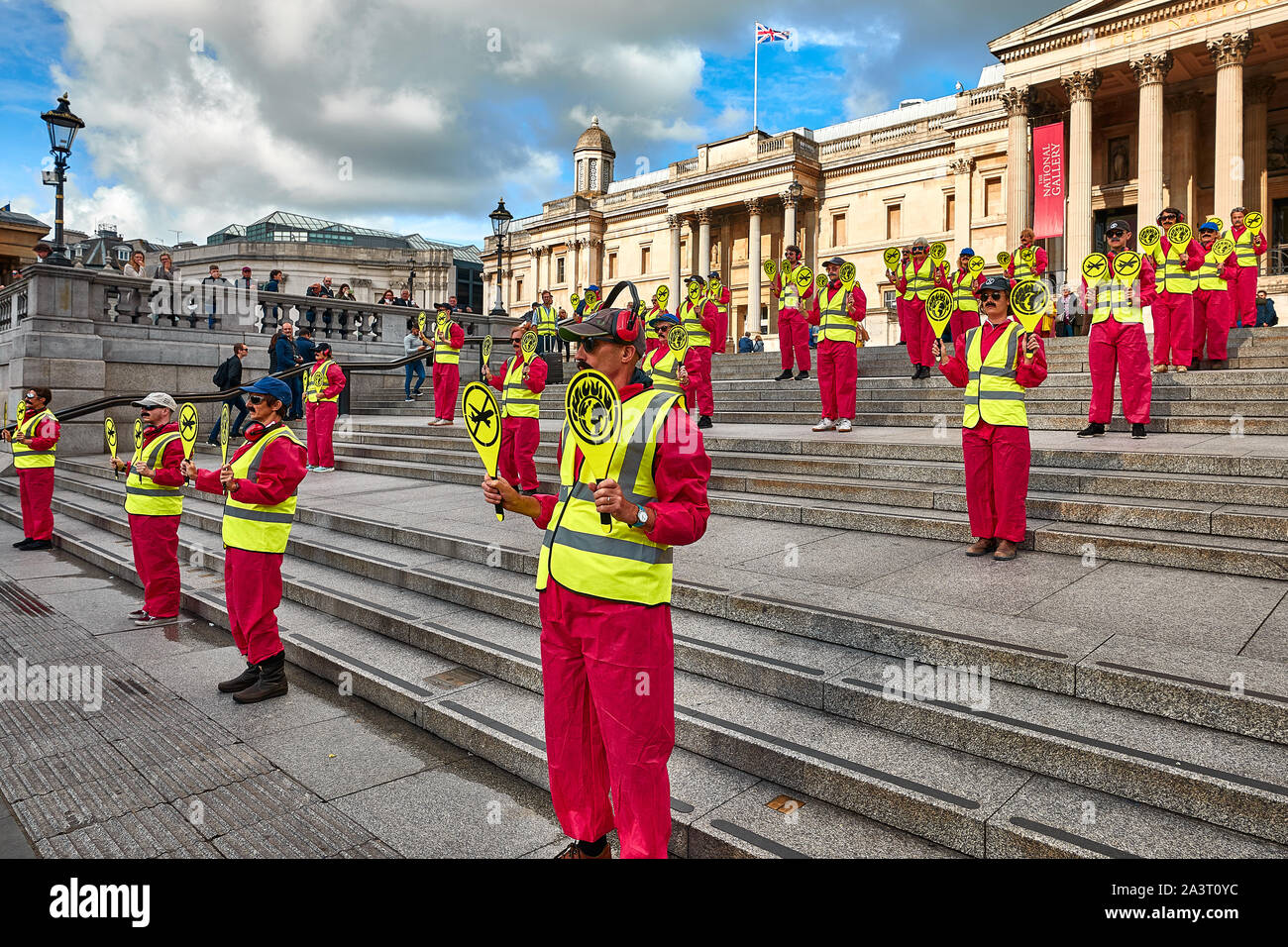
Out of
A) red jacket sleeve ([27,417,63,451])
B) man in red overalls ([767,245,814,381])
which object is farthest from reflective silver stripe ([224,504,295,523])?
man in red overalls ([767,245,814,381])

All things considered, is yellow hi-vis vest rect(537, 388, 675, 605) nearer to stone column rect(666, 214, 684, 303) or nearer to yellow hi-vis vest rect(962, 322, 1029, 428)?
yellow hi-vis vest rect(962, 322, 1029, 428)

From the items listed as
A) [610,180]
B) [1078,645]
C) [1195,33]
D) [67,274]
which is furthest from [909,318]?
[610,180]

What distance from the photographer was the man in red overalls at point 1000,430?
20.2 ft

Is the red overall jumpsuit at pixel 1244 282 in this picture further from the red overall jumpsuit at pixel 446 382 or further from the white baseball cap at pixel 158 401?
the white baseball cap at pixel 158 401

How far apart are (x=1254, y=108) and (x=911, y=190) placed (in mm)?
19033

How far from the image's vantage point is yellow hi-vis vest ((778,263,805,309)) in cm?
1496

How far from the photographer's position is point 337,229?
69.9 metres

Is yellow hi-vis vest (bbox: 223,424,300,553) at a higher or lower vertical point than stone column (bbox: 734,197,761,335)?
lower

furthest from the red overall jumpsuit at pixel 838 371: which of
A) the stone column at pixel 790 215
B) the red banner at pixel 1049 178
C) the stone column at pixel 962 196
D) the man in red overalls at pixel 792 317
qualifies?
the stone column at pixel 790 215

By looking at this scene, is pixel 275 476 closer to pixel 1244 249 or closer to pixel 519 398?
pixel 519 398

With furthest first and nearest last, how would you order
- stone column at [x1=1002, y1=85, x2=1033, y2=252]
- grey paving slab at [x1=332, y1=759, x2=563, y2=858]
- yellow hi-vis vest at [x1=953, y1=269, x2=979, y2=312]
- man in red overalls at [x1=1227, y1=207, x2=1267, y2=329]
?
stone column at [x1=1002, y1=85, x2=1033, y2=252] → yellow hi-vis vest at [x1=953, y1=269, x2=979, y2=312] → man in red overalls at [x1=1227, y1=207, x2=1267, y2=329] → grey paving slab at [x1=332, y1=759, x2=563, y2=858]

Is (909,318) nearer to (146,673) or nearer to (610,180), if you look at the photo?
(146,673)

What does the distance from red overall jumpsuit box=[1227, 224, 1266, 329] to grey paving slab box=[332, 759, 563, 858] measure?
527 inches

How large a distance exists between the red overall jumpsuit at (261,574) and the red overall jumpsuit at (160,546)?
6.96ft
